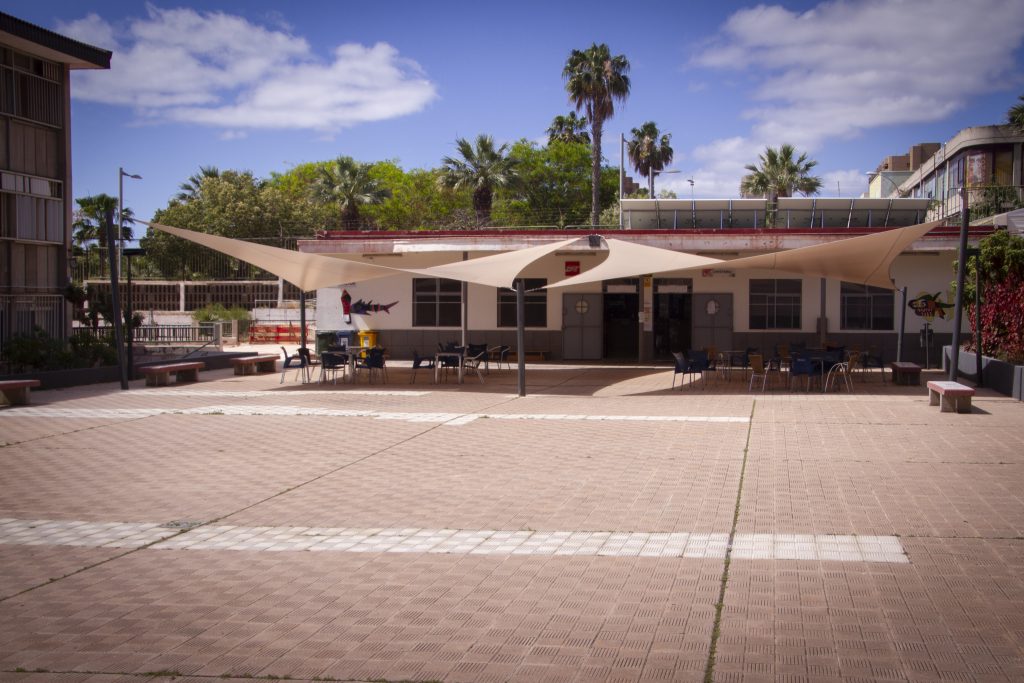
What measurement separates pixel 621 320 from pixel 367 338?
6.51 metres

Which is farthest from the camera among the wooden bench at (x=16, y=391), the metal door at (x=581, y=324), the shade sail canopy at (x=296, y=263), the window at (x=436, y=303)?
the window at (x=436, y=303)

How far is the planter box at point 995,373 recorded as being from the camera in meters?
12.7

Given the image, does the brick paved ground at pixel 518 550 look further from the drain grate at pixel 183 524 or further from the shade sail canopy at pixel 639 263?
the shade sail canopy at pixel 639 263

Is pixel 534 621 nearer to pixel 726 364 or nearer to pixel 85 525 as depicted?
pixel 85 525

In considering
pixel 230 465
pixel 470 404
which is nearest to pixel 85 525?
pixel 230 465

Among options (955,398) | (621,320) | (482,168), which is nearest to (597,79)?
(482,168)

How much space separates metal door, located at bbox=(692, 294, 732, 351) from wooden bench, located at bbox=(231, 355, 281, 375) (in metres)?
9.91

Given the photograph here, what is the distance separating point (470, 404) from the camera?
43.3ft

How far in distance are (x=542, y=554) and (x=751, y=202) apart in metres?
18.8

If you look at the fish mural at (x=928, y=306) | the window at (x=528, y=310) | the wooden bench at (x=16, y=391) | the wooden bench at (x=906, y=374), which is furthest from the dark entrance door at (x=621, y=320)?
the wooden bench at (x=16, y=391)

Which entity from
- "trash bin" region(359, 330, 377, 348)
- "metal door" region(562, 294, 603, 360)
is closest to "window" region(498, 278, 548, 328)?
"metal door" region(562, 294, 603, 360)

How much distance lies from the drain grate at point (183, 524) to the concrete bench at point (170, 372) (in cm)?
1056

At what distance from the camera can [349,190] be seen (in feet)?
138

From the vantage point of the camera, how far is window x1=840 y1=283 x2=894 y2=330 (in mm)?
20109
